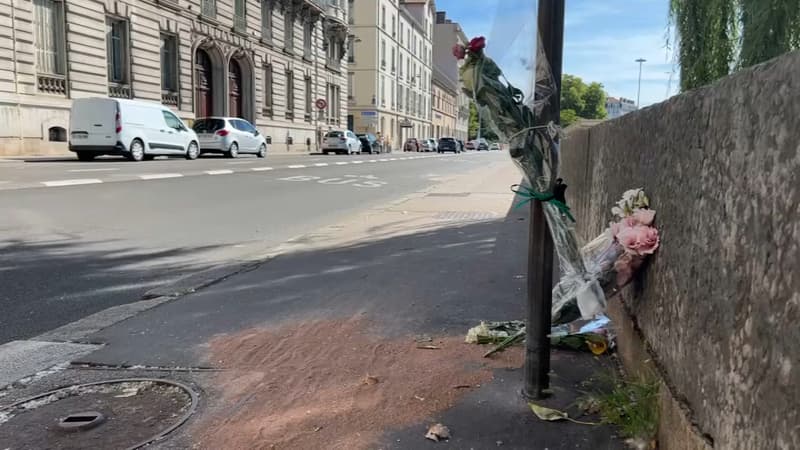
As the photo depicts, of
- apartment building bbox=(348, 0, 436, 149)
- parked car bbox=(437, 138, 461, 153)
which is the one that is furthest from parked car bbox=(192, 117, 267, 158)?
parked car bbox=(437, 138, 461, 153)

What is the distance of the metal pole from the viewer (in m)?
2.65

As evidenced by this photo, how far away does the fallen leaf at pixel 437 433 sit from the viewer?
2607 millimetres

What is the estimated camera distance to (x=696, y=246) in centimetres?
216

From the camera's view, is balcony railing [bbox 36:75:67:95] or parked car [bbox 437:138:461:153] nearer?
balcony railing [bbox 36:75:67:95]

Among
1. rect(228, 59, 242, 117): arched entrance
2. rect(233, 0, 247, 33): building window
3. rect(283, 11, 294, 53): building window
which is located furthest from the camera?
rect(283, 11, 294, 53): building window

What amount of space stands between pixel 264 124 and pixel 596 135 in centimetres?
3790

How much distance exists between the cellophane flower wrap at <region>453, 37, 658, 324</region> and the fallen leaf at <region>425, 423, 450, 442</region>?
2.61 ft

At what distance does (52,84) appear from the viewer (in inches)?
953

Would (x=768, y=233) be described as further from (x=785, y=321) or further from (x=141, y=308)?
(x=141, y=308)

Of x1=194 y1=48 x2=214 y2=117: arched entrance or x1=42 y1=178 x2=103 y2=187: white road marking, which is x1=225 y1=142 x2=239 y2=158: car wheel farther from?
x1=42 y1=178 x2=103 y2=187: white road marking

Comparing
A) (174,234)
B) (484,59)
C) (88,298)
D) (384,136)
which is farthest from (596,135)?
(384,136)

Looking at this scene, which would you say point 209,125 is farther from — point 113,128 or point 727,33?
point 727,33

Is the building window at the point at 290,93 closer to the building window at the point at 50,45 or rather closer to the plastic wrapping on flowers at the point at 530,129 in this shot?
the building window at the point at 50,45

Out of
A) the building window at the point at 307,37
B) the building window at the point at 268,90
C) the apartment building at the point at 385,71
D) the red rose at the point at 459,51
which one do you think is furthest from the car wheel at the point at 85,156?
the apartment building at the point at 385,71
